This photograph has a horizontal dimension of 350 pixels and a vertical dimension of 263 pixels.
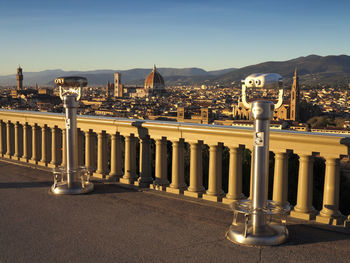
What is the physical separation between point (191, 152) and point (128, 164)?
1.19m

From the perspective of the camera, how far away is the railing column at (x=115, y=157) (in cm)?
598

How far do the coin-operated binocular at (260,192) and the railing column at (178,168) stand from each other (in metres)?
1.51

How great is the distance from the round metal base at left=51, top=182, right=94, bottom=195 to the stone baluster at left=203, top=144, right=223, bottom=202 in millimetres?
1589

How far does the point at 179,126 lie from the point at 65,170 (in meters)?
1.67

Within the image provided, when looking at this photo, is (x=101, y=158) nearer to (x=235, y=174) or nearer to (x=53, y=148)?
(x=53, y=148)

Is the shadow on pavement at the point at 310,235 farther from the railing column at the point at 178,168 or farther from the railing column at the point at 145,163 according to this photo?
the railing column at the point at 145,163

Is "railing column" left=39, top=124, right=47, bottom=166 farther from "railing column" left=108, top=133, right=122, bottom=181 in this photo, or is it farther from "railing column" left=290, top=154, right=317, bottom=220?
"railing column" left=290, top=154, right=317, bottom=220

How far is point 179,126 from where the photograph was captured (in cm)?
517

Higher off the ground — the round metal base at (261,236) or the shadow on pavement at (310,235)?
the round metal base at (261,236)

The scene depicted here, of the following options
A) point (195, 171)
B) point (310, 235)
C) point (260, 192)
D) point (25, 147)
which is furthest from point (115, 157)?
point (310, 235)

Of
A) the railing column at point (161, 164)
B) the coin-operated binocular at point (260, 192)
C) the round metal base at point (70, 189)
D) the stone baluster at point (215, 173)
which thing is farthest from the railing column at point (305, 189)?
the round metal base at point (70, 189)

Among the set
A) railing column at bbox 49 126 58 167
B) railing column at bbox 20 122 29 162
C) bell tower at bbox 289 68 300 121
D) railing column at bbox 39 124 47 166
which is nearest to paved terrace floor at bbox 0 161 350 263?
railing column at bbox 49 126 58 167

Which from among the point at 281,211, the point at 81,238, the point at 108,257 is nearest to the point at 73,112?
the point at 81,238

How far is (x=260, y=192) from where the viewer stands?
3.77 m
